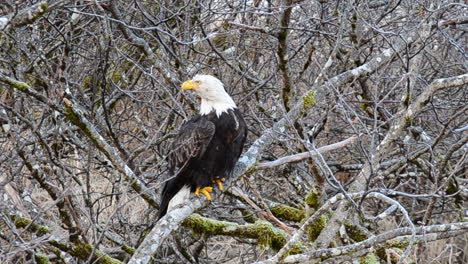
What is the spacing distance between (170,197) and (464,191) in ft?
7.50

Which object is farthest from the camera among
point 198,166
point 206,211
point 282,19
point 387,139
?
point 206,211

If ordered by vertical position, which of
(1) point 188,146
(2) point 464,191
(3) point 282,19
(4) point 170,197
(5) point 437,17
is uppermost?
(3) point 282,19

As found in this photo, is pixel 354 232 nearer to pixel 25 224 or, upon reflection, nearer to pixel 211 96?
pixel 211 96

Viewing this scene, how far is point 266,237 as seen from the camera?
497 cm

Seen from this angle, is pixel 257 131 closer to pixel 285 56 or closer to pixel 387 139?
pixel 285 56

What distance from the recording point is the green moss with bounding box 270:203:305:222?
542 centimetres

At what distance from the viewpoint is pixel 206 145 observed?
17.1ft

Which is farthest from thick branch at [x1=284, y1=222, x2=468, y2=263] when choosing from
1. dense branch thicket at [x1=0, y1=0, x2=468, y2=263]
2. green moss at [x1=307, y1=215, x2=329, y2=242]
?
green moss at [x1=307, y1=215, x2=329, y2=242]

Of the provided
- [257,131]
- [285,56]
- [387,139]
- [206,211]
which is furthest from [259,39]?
[387,139]

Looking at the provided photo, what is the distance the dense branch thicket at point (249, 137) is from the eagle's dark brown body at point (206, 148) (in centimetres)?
18

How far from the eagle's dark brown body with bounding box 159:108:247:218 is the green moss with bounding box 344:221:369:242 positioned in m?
0.97

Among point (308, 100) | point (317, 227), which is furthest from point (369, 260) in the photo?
Result: point (308, 100)

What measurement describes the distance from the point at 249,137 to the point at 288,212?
1.85 metres

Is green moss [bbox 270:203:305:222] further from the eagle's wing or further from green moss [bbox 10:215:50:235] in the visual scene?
green moss [bbox 10:215:50:235]
